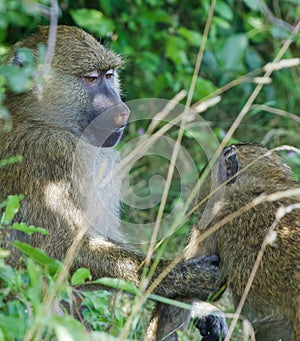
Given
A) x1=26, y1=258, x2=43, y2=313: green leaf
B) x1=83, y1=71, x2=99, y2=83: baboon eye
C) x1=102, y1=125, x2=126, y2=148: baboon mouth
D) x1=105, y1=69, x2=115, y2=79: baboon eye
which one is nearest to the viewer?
x1=26, y1=258, x2=43, y2=313: green leaf

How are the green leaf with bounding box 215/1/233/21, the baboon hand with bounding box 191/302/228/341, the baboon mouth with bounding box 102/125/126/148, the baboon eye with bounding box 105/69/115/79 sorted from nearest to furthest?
the baboon hand with bounding box 191/302/228/341, the baboon mouth with bounding box 102/125/126/148, the baboon eye with bounding box 105/69/115/79, the green leaf with bounding box 215/1/233/21

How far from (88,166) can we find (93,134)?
0.24 meters

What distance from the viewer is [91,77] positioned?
14.8ft

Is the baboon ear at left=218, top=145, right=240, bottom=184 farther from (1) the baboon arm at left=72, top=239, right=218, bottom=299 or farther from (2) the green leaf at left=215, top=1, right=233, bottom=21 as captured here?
(2) the green leaf at left=215, top=1, right=233, bottom=21

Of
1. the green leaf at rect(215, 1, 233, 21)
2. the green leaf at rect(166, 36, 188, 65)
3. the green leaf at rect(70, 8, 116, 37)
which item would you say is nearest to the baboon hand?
the green leaf at rect(70, 8, 116, 37)

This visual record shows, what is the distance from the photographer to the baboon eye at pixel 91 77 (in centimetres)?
450

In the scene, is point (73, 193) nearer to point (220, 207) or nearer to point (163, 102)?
point (220, 207)

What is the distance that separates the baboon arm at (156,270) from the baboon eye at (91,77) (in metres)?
0.91

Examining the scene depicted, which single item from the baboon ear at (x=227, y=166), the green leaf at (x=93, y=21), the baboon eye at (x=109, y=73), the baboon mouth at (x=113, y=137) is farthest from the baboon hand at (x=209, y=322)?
the green leaf at (x=93, y=21)

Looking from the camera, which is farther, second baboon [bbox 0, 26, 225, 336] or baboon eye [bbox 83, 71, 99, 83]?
baboon eye [bbox 83, 71, 99, 83]

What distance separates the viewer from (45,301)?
2.80 meters

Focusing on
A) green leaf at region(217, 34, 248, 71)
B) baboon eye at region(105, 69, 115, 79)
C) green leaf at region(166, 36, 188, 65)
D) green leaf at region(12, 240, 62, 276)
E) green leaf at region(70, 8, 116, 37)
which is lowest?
green leaf at region(166, 36, 188, 65)

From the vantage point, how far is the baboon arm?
13.2 ft

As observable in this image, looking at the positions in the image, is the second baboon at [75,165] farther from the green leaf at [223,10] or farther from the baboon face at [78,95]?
the green leaf at [223,10]
